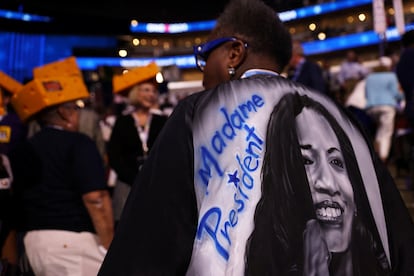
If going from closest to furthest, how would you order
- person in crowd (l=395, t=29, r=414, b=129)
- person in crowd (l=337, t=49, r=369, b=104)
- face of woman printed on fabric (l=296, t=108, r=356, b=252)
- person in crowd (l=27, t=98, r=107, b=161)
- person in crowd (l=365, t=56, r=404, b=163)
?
face of woman printed on fabric (l=296, t=108, r=356, b=252) < person in crowd (l=395, t=29, r=414, b=129) < person in crowd (l=27, t=98, r=107, b=161) < person in crowd (l=365, t=56, r=404, b=163) < person in crowd (l=337, t=49, r=369, b=104)

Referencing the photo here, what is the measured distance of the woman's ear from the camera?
1896mm

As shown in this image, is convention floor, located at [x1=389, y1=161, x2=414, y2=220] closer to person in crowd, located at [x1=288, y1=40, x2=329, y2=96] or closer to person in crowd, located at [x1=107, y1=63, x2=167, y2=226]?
person in crowd, located at [x1=288, y1=40, x2=329, y2=96]

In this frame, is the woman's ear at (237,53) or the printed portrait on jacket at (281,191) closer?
the printed portrait on jacket at (281,191)

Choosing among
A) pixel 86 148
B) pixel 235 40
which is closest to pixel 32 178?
pixel 86 148

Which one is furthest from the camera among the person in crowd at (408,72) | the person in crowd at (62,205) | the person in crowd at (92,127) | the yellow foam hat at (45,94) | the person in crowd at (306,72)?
the person in crowd at (92,127)

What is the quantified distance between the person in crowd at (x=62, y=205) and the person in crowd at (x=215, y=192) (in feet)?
5.02

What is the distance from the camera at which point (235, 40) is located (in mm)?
1908

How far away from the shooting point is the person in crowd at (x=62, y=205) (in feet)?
10.2

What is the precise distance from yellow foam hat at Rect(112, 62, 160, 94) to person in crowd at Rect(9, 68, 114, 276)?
1391mm

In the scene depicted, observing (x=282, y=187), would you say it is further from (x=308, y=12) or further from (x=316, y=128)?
(x=308, y=12)

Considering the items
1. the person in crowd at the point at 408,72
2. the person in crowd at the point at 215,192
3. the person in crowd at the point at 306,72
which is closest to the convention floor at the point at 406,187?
the person in crowd at the point at 408,72

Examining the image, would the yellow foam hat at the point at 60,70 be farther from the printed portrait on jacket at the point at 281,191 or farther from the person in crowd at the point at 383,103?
the person in crowd at the point at 383,103

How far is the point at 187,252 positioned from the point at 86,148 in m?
1.77

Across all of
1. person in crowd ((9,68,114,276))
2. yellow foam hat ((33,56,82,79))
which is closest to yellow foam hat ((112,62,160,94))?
yellow foam hat ((33,56,82,79))
